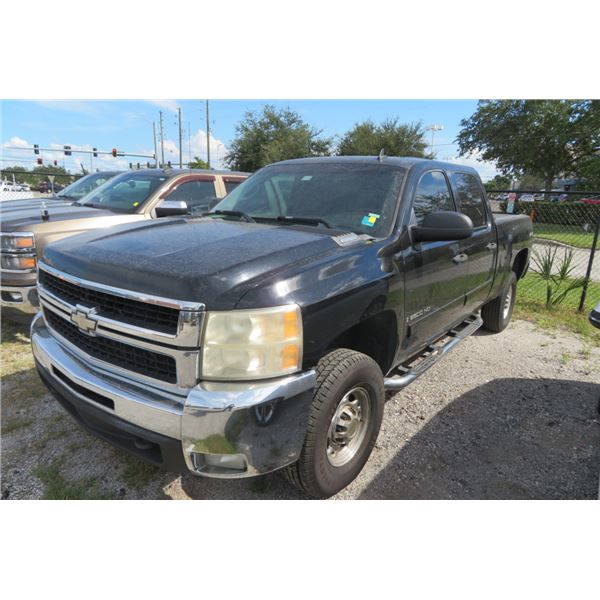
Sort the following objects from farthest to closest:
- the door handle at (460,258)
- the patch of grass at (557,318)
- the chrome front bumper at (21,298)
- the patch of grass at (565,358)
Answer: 1. the patch of grass at (557,318)
2. the patch of grass at (565,358)
3. the chrome front bumper at (21,298)
4. the door handle at (460,258)

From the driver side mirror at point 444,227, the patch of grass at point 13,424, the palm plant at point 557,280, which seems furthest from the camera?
the palm plant at point 557,280

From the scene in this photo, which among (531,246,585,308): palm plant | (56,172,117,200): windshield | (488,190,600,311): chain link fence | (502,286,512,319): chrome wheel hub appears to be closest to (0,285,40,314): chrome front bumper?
(56,172,117,200): windshield

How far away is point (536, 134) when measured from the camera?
28.6 m

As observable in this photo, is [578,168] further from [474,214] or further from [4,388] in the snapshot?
[4,388]

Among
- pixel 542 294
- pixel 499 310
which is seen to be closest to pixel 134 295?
pixel 499 310

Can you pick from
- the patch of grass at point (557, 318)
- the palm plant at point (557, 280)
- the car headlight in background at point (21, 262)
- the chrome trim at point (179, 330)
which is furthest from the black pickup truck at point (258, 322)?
the palm plant at point (557, 280)

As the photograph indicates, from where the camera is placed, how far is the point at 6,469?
268 centimetres

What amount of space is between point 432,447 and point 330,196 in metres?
1.92

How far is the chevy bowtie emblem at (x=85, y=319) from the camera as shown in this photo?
2.15 meters

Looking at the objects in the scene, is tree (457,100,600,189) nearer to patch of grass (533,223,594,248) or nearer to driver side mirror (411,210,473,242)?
patch of grass (533,223,594,248)

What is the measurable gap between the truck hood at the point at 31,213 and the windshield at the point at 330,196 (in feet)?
7.61

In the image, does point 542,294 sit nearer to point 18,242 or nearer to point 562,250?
point 562,250

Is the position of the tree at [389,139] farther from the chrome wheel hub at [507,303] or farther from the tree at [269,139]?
the chrome wheel hub at [507,303]

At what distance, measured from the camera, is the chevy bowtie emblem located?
215cm
